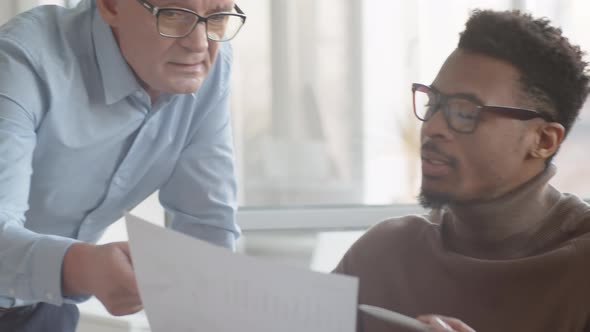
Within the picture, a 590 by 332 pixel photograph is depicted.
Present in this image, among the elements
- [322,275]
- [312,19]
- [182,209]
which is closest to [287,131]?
[312,19]

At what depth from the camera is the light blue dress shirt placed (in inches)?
52.2

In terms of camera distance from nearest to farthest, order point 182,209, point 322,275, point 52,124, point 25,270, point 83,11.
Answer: point 322,275 < point 25,270 < point 52,124 < point 83,11 < point 182,209

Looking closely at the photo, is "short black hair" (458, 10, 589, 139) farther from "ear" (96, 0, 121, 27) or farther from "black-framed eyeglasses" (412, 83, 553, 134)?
"ear" (96, 0, 121, 27)

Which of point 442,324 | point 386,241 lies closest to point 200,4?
point 386,241

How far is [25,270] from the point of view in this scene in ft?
4.11

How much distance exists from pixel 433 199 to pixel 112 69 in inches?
25.1

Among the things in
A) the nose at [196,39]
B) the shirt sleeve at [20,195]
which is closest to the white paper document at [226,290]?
the shirt sleeve at [20,195]

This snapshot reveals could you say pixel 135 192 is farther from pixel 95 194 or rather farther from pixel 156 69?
pixel 156 69

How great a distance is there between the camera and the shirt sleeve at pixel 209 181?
1.75m

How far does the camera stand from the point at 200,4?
1448 mm

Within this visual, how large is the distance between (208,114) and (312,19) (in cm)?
91

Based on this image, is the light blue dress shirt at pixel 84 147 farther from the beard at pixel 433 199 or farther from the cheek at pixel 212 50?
the beard at pixel 433 199

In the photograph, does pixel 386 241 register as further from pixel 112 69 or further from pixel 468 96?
pixel 112 69

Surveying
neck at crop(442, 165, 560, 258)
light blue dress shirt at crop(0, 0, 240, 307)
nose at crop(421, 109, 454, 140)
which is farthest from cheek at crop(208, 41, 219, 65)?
neck at crop(442, 165, 560, 258)
